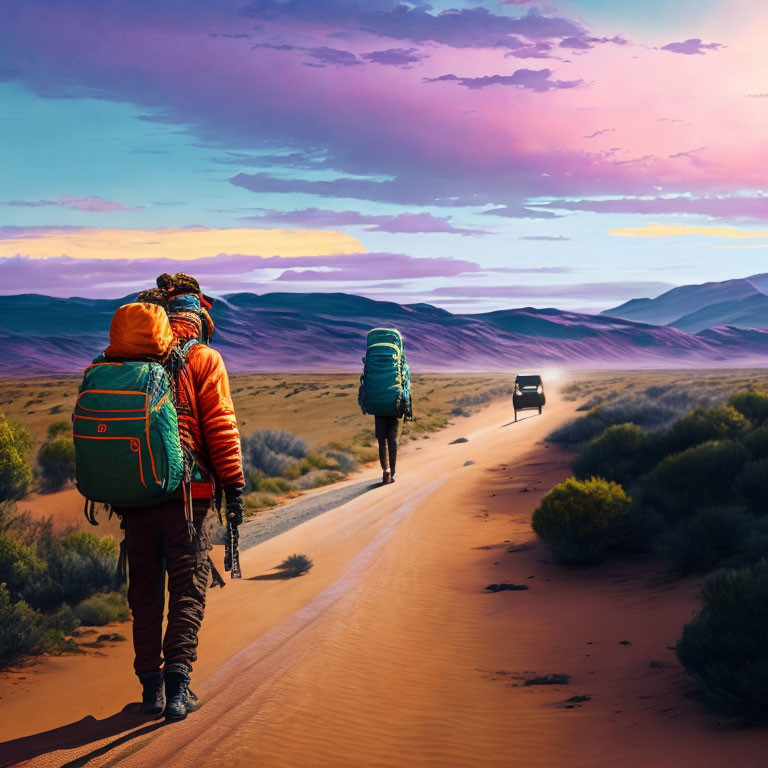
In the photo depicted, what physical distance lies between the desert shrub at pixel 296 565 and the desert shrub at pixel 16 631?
335 centimetres

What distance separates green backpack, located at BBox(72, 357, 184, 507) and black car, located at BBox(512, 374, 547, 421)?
109 ft

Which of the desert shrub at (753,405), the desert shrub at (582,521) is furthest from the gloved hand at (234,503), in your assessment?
the desert shrub at (753,405)

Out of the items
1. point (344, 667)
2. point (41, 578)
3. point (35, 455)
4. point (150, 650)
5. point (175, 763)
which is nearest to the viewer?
point (175, 763)

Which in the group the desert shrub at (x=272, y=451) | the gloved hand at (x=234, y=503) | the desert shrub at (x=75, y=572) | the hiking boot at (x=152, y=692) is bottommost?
the desert shrub at (x=272, y=451)

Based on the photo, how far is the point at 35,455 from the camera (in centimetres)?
2192

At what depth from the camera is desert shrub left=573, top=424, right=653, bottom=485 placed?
1475 centimetres

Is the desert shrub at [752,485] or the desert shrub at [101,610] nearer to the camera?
the desert shrub at [101,610]

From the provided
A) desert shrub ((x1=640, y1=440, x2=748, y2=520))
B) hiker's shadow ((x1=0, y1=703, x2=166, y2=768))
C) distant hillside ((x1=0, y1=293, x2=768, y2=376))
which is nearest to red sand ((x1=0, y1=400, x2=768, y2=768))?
hiker's shadow ((x1=0, y1=703, x2=166, y2=768))

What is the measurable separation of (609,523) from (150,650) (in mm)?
6673

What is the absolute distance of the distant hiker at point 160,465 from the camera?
4.89 m

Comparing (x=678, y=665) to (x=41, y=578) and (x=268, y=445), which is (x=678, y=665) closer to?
(x=41, y=578)

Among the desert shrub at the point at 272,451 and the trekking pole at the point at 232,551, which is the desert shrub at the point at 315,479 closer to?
the desert shrub at the point at 272,451

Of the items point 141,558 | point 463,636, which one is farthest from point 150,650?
point 463,636

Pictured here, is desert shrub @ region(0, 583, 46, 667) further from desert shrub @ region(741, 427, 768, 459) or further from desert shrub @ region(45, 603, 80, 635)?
desert shrub @ region(741, 427, 768, 459)
